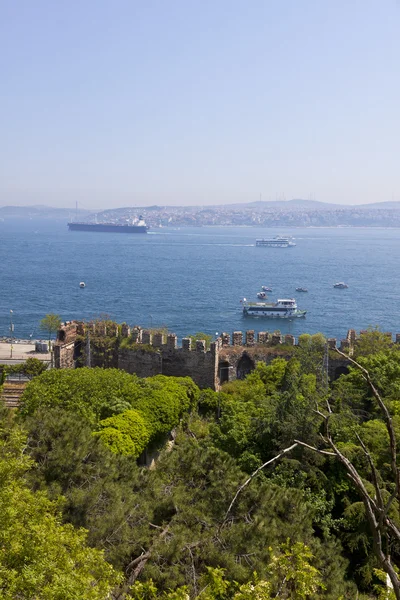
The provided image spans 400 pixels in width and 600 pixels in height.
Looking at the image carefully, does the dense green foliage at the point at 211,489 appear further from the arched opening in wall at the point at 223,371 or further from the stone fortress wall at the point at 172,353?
the arched opening in wall at the point at 223,371

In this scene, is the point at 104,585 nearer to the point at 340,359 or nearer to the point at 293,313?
the point at 340,359

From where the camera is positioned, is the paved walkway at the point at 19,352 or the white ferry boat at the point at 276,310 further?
the white ferry boat at the point at 276,310

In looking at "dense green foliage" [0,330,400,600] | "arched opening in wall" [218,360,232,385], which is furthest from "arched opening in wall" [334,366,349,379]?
"arched opening in wall" [218,360,232,385]

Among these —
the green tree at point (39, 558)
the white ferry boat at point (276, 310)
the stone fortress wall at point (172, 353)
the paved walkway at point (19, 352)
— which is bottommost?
the white ferry boat at point (276, 310)

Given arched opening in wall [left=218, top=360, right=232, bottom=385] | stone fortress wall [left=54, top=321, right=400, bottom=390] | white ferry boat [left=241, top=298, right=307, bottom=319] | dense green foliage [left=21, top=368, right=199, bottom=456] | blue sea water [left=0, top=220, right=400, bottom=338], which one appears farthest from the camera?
white ferry boat [left=241, top=298, right=307, bottom=319]


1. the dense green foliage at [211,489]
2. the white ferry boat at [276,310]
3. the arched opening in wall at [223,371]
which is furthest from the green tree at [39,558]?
the white ferry boat at [276,310]

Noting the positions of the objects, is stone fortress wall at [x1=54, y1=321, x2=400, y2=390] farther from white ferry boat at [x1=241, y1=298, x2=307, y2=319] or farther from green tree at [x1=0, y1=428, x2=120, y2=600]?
white ferry boat at [x1=241, y1=298, x2=307, y2=319]
